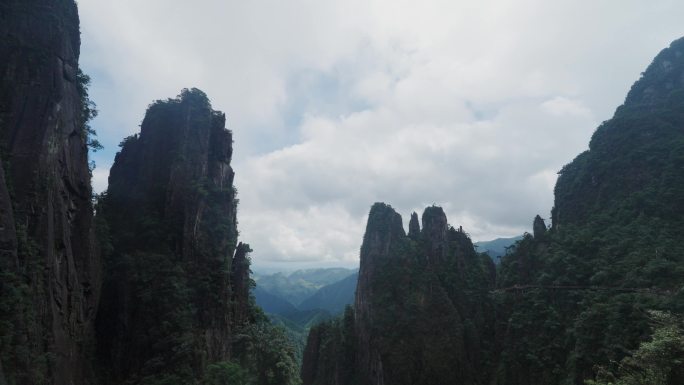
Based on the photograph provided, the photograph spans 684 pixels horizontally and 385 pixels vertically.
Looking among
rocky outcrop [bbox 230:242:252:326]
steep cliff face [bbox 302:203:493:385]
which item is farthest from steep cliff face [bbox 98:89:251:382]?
steep cliff face [bbox 302:203:493:385]

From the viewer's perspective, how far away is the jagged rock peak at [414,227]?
56625 millimetres

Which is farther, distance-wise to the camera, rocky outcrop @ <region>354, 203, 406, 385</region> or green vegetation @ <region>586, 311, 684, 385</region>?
rocky outcrop @ <region>354, 203, 406, 385</region>

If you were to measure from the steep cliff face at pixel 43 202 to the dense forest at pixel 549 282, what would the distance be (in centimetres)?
2826

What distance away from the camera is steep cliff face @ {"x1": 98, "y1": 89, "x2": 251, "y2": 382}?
22.0 metres

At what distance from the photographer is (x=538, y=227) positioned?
168ft

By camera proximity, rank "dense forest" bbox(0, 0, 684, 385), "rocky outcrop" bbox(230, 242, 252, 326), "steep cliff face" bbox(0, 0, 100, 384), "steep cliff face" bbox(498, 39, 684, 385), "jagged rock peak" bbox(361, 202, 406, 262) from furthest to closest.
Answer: "jagged rock peak" bbox(361, 202, 406, 262)
"steep cliff face" bbox(498, 39, 684, 385)
"rocky outcrop" bbox(230, 242, 252, 326)
"dense forest" bbox(0, 0, 684, 385)
"steep cliff face" bbox(0, 0, 100, 384)

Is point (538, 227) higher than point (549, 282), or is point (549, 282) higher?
point (538, 227)

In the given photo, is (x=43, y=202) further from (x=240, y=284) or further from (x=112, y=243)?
(x=240, y=284)

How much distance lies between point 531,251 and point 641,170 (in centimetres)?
1498

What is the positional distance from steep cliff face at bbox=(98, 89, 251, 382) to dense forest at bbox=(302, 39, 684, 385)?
24.6 metres

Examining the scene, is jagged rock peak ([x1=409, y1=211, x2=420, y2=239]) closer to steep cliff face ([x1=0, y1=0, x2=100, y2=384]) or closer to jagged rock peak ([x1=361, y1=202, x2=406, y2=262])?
jagged rock peak ([x1=361, y1=202, x2=406, y2=262])

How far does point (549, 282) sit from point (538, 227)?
38.5ft

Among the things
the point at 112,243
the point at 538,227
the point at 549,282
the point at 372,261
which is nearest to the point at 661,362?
the point at 549,282

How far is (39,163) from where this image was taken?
1502 cm
